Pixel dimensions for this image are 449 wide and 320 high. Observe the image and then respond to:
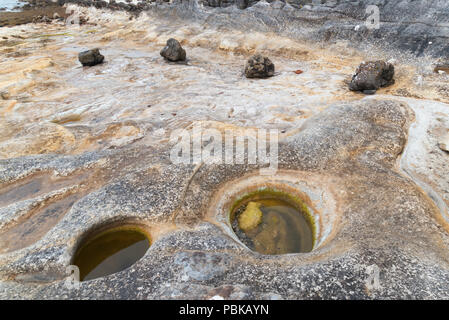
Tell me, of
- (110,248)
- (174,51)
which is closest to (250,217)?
(110,248)

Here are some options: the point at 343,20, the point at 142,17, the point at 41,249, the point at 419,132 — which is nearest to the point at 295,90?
the point at 419,132

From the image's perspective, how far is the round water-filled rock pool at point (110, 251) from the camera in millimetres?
6848

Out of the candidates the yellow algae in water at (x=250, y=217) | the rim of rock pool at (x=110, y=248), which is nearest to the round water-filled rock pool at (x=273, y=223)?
the yellow algae in water at (x=250, y=217)

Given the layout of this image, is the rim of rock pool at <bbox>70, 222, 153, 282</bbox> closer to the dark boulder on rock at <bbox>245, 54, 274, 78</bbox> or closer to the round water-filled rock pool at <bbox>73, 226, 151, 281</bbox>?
the round water-filled rock pool at <bbox>73, 226, 151, 281</bbox>

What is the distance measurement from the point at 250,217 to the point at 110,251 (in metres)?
4.11

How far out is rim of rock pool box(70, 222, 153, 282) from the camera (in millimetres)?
6852

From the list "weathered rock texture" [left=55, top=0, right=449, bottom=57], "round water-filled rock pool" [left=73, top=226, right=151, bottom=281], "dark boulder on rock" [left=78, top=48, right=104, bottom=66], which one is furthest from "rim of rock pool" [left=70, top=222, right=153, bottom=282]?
"weathered rock texture" [left=55, top=0, right=449, bottom=57]

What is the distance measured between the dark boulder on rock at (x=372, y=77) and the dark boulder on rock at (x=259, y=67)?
226 inches

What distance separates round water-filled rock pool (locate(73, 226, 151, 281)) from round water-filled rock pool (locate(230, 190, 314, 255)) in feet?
9.22

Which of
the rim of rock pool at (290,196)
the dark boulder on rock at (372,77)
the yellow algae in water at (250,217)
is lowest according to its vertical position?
the yellow algae in water at (250,217)

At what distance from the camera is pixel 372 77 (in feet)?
48.8

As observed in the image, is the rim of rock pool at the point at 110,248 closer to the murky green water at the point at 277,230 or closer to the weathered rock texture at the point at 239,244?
the weathered rock texture at the point at 239,244

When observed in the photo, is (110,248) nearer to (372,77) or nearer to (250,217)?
(250,217)
